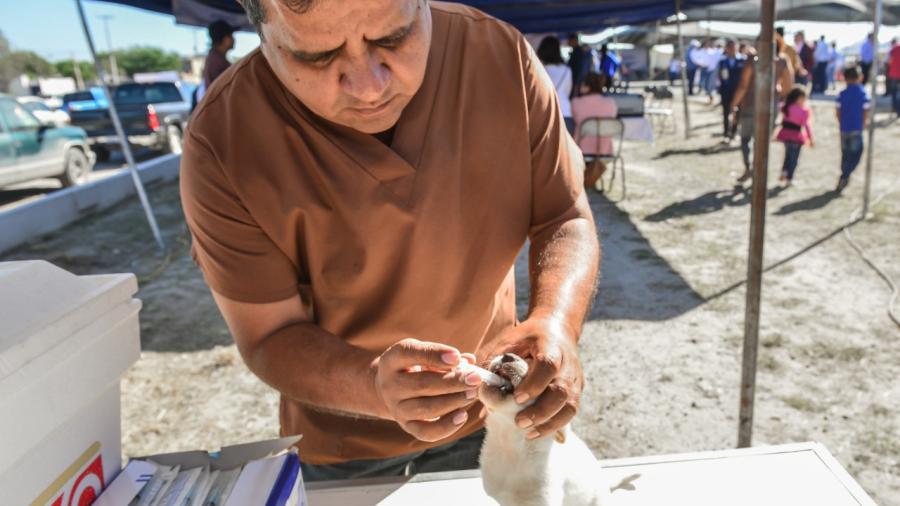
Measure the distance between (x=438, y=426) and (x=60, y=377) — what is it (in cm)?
54

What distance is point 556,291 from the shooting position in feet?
4.01

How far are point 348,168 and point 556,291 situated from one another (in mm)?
469

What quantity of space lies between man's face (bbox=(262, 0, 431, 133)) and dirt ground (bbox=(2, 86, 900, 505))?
2577 millimetres

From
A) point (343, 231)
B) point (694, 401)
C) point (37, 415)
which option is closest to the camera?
point (37, 415)

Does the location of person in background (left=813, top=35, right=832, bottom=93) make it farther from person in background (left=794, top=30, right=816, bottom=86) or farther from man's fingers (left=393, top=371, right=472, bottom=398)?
man's fingers (left=393, top=371, right=472, bottom=398)

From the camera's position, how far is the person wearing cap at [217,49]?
6.14m

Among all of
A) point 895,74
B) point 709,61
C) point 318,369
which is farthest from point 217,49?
point 709,61

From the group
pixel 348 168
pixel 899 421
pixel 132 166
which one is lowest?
pixel 899 421

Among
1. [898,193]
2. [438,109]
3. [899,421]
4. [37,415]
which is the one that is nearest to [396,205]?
[438,109]

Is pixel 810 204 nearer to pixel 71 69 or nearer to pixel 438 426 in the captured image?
pixel 438 426

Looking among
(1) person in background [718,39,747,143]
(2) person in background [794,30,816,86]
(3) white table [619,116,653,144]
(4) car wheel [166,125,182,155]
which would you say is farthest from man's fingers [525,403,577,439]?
(2) person in background [794,30,816,86]

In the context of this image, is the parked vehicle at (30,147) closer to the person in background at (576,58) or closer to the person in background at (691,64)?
the person in background at (576,58)

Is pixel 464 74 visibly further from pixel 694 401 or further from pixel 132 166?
pixel 132 166

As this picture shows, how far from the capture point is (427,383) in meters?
0.94
